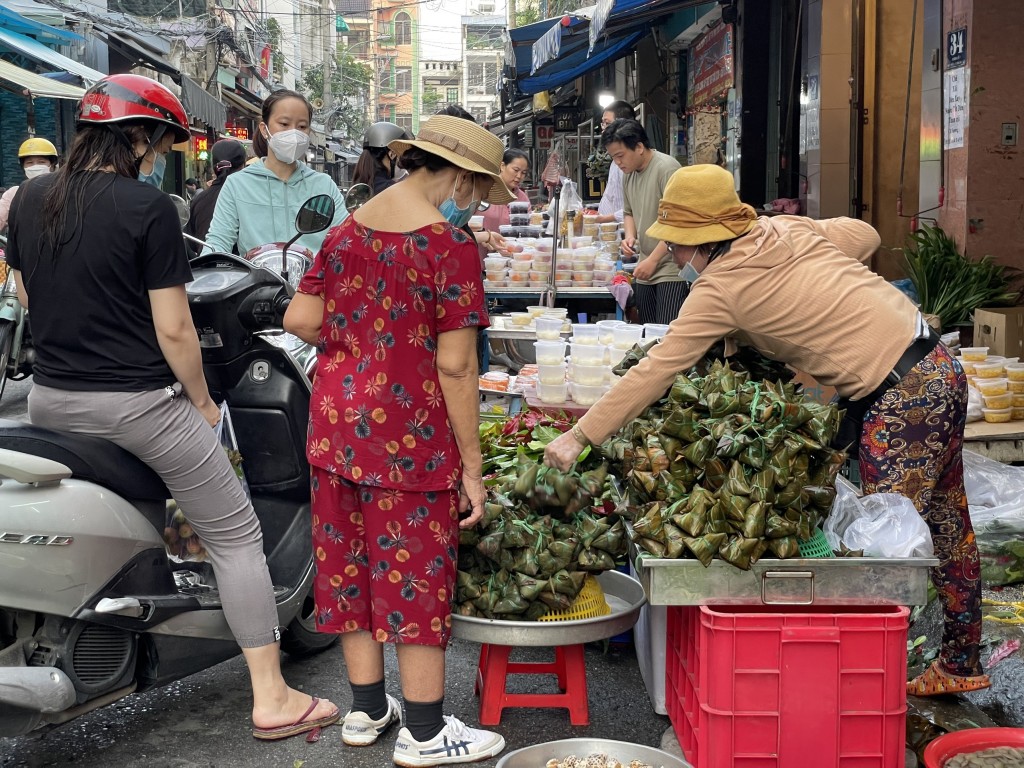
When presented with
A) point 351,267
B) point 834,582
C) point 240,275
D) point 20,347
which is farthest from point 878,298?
point 20,347

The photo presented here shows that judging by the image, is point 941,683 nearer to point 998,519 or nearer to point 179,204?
point 998,519

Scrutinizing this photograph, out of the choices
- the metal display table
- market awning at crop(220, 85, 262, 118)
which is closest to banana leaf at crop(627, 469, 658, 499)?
the metal display table

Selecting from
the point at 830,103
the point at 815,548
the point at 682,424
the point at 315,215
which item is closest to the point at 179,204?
the point at 315,215

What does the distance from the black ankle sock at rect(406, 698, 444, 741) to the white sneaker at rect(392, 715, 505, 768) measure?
0.01 meters

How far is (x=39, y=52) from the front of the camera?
1742cm

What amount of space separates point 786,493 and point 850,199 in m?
8.06

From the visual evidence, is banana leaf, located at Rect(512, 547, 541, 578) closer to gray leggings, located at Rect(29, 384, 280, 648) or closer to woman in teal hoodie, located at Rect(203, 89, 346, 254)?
gray leggings, located at Rect(29, 384, 280, 648)

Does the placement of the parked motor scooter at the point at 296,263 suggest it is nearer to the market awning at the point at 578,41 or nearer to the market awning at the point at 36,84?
the market awning at the point at 578,41

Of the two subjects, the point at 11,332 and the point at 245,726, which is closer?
the point at 245,726

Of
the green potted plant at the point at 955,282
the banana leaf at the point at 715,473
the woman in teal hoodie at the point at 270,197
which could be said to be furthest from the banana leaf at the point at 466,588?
the green potted plant at the point at 955,282

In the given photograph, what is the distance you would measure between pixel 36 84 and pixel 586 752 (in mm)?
14241

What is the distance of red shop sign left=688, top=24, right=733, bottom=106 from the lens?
41.4 feet

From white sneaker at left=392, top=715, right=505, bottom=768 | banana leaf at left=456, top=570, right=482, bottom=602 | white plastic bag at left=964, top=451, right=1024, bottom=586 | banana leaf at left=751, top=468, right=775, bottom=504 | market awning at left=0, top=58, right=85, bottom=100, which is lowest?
white sneaker at left=392, top=715, right=505, bottom=768

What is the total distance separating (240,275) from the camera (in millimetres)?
3668
